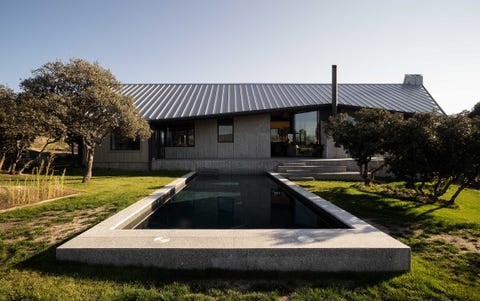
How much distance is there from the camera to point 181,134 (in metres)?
16.7

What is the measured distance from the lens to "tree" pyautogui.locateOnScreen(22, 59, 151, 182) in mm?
9312

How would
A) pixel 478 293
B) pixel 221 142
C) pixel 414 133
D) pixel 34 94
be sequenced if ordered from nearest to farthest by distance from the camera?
pixel 478 293, pixel 414 133, pixel 34 94, pixel 221 142

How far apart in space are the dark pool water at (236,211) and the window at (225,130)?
628cm

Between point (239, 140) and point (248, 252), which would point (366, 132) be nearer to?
point (248, 252)

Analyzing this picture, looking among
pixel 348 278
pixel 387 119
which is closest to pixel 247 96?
pixel 387 119

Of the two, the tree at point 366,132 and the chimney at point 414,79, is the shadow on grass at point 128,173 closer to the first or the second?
the tree at point 366,132

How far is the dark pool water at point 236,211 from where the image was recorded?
5.77m

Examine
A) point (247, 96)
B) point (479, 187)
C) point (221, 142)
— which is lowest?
point (479, 187)

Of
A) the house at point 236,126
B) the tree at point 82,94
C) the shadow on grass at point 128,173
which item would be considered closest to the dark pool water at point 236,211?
the shadow on grass at point 128,173

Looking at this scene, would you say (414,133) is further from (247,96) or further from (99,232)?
(247,96)

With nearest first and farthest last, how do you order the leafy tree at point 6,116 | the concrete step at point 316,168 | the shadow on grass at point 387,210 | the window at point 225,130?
the shadow on grass at point 387,210 < the leafy tree at point 6,116 < the concrete step at point 316,168 < the window at point 225,130

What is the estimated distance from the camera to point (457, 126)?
6.32m

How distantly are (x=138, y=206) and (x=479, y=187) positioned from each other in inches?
525

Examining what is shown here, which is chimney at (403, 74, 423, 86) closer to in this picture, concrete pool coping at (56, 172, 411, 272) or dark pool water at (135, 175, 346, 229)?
dark pool water at (135, 175, 346, 229)
